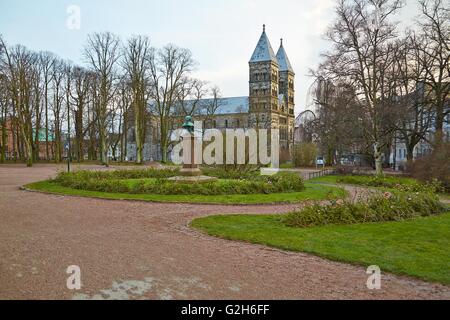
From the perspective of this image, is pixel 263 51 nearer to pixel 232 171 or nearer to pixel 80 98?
pixel 80 98

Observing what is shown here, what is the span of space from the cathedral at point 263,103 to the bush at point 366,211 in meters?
56.7

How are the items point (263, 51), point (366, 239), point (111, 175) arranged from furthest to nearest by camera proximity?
point (263, 51) → point (111, 175) → point (366, 239)

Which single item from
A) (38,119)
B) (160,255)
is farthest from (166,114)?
(160,255)

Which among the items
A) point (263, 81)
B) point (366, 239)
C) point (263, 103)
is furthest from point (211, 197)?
point (263, 81)

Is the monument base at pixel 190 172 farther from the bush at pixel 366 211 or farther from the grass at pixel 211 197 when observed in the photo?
the bush at pixel 366 211

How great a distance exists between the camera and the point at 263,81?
78938 millimetres

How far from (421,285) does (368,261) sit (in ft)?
3.74

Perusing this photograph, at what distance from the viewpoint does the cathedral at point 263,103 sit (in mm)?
77750

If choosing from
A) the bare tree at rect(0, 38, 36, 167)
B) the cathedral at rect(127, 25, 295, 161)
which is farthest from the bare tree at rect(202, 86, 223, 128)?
the bare tree at rect(0, 38, 36, 167)

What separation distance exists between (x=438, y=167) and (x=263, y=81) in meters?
59.7

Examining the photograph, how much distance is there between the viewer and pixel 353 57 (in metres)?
29.3

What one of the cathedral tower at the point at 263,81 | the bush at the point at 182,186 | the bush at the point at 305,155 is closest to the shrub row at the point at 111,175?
the bush at the point at 182,186

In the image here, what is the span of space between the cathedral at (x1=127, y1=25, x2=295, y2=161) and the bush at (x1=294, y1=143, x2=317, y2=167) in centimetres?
2296

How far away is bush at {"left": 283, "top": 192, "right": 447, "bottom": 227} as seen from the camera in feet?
35.7
